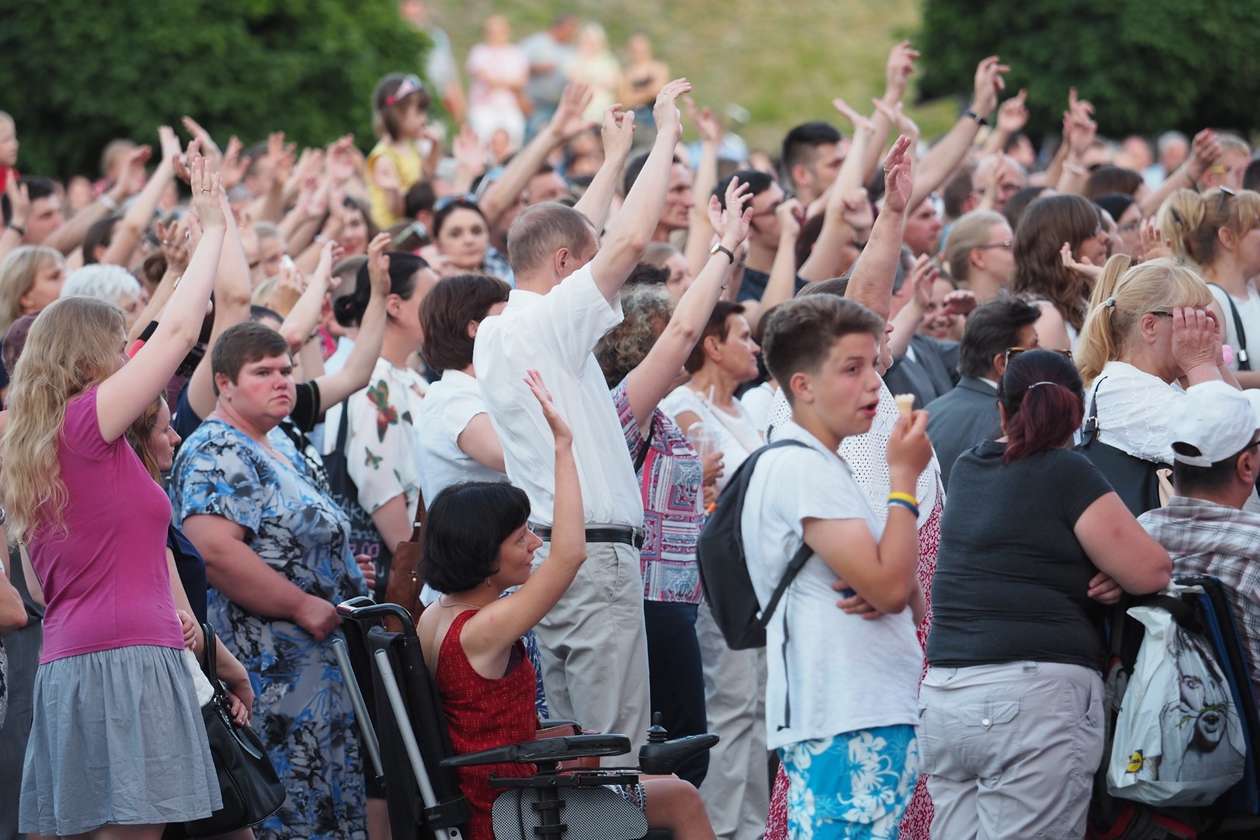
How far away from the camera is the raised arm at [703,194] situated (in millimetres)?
8211

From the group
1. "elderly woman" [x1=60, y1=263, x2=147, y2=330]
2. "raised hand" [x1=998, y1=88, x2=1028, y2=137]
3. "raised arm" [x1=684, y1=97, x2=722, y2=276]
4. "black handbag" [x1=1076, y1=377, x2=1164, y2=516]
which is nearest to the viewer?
"black handbag" [x1=1076, y1=377, x2=1164, y2=516]

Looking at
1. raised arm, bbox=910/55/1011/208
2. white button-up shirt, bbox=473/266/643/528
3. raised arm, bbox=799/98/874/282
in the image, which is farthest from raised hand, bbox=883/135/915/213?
raised arm, bbox=910/55/1011/208

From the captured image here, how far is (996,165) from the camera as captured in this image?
10750mm

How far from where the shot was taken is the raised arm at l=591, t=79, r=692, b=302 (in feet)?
17.2

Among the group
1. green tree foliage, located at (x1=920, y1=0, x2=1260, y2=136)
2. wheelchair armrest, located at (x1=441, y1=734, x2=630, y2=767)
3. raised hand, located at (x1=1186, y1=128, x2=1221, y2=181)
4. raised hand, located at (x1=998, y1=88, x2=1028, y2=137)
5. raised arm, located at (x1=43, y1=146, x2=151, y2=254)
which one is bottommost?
wheelchair armrest, located at (x1=441, y1=734, x2=630, y2=767)

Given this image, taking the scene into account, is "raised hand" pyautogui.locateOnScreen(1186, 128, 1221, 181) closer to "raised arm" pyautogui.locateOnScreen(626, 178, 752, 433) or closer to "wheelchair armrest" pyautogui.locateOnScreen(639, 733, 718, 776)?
"raised arm" pyautogui.locateOnScreen(626, 178, 752, 433)

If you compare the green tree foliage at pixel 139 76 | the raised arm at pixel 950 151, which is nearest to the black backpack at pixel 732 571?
the raised arm at pixel 950 151

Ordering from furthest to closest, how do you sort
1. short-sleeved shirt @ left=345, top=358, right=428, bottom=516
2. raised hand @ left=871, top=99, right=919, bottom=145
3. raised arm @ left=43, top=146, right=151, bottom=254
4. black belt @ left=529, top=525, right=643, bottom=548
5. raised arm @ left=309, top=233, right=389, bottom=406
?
raised arm @ left=43, top=146, right=151, bottom=254
raised hand @ left=871, top=99, right=919, bottom=145
short-sleeved shirt @ left=345, top=358, right=428, bottom=516
raised arm @ left=309, top=233, right=389, bottom=406
black belt @ left=529, top=525, right=643, bottom=548

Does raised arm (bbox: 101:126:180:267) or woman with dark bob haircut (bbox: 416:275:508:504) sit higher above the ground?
raised arm (bbox: 101:126:180:267)

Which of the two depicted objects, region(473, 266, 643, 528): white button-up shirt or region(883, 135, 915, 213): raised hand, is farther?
region(883, 135, 915, 213): raised hand

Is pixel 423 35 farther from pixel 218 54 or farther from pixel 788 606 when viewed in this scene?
pixel 788 606

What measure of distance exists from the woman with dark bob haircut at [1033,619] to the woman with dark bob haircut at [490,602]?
3.16 feet

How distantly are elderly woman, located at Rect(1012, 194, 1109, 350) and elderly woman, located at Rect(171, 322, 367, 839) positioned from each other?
312 cm

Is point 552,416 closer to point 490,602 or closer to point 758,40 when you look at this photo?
point 490,602
